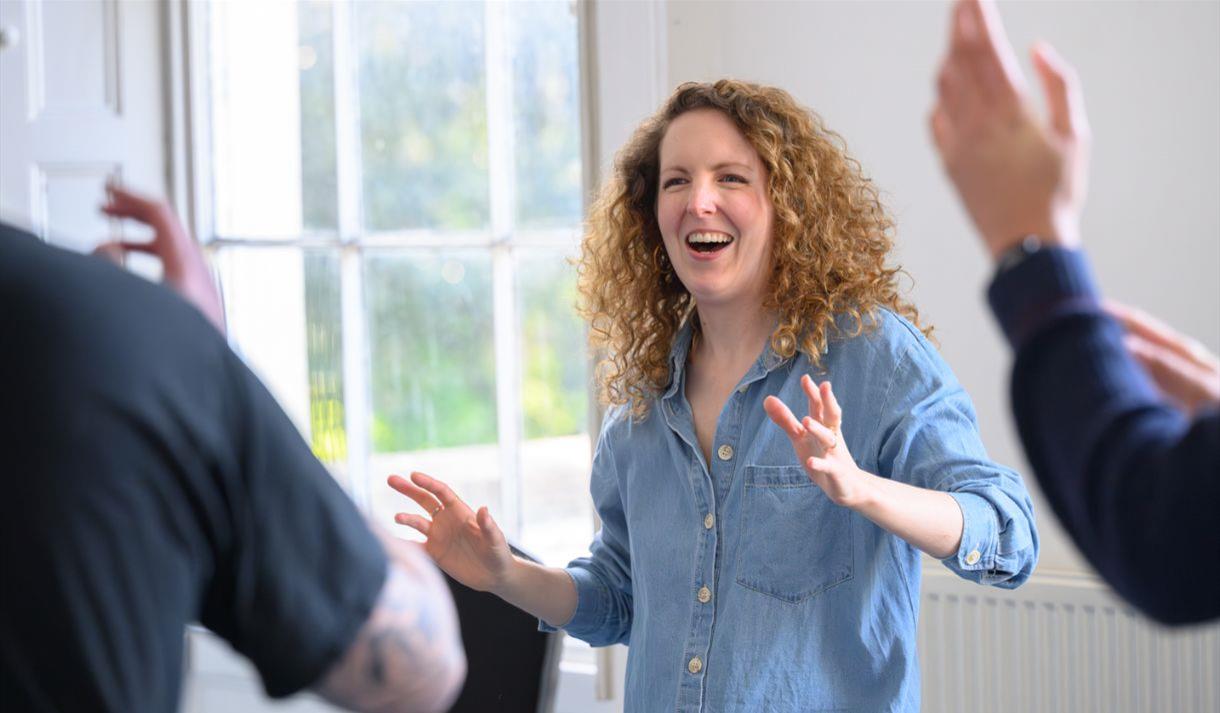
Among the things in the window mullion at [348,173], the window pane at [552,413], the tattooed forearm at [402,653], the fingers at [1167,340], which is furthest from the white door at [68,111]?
the fingers at [1167,340]

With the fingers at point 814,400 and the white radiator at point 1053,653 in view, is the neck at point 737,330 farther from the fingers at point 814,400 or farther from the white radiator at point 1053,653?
the white radiator at point 1053,653

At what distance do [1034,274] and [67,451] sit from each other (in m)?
0.54

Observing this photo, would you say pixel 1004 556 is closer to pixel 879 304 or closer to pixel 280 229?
pixel 879 304

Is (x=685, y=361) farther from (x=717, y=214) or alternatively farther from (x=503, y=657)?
(x=503, y=657)

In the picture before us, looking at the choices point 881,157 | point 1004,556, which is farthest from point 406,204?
point 1004,556

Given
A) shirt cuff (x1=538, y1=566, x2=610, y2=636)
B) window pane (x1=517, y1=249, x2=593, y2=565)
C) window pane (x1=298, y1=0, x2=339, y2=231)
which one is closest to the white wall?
window pane (x1=517, y1=249, x2=593, y2=565)

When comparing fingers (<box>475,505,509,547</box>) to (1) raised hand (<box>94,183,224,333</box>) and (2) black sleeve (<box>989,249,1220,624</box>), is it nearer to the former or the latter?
(1) raised hand (<box>94,183,224,333</box>)

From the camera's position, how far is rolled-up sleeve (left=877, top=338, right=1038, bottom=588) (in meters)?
1.48

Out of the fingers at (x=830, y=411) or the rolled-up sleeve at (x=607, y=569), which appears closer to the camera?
the fingers at (x=830, y=411)

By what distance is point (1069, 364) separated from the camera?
0.67m

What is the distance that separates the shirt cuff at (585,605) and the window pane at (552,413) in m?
1.18

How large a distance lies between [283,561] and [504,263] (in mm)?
2366

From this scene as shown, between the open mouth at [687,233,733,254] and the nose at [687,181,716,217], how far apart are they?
0.03 m

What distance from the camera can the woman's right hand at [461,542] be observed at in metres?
1.70
